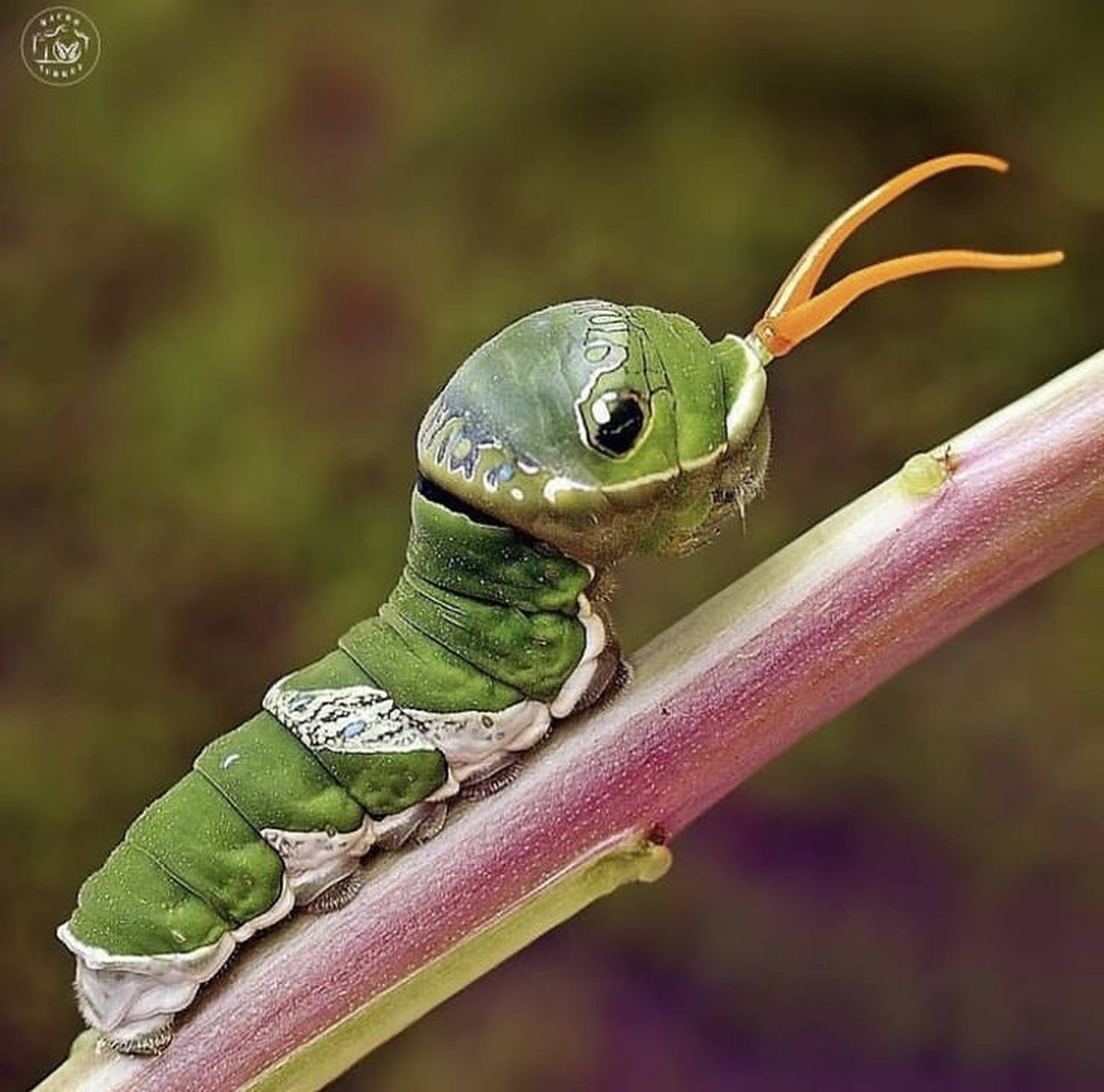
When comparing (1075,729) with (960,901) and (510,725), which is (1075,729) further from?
(510,725)

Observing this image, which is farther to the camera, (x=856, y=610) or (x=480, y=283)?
(x=480, y=283)

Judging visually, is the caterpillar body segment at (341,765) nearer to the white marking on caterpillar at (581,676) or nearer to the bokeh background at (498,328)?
the white marking on caterpillar at (581,676)

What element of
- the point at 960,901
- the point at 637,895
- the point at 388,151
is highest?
the point at 388,151

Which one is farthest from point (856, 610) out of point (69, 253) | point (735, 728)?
point (69, 253)

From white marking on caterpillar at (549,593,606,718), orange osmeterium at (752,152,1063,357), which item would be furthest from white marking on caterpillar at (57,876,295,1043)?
orange osmeterium at (752,152,1063,357)

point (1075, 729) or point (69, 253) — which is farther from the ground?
point (69, 253)

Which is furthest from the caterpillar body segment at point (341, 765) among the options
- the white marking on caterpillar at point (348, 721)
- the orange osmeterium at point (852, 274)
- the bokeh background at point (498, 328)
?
the bokeh background at point (498, 328)

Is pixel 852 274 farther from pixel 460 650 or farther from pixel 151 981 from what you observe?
pixel 151 981
